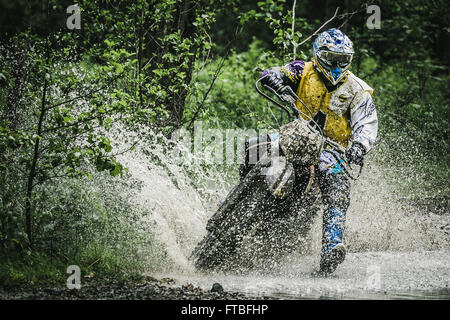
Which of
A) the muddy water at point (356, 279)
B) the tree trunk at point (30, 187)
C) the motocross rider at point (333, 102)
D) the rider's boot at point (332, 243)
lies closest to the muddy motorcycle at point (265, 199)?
the motocross rider at point (333, 102)

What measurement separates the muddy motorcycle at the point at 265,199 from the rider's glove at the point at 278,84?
12cm

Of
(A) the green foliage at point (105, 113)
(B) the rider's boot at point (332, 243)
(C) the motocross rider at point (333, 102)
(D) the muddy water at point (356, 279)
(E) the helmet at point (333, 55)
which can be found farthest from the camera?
(E) the helmet at point (333, 55)

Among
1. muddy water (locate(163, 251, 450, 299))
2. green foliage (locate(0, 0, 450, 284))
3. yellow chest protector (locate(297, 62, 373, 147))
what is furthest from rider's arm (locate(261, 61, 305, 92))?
muddy water (locate(163, 251, 450, 299))

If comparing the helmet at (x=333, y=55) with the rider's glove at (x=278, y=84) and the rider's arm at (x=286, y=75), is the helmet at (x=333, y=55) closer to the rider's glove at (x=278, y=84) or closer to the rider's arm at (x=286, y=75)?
the rider's arm at (x=286, y=75)

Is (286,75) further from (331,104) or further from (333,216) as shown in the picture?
(333,216)

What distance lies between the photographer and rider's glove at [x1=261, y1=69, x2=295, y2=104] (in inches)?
234

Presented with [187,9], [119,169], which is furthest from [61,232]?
[187,9]

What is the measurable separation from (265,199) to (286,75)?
1282mm

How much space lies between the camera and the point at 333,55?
5.91 metres

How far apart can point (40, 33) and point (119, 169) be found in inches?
64.3

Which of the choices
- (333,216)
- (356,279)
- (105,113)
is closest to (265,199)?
(333,216)

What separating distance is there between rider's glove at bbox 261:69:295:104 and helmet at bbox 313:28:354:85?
38 centimetres

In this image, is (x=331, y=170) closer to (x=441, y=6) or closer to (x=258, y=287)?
(x=258, y=287)

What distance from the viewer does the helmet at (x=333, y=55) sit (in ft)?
19.4
